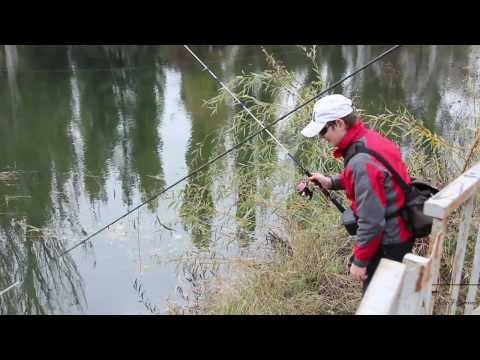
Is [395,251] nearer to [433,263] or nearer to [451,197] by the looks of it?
[451,197]

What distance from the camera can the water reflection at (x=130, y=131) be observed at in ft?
14.0

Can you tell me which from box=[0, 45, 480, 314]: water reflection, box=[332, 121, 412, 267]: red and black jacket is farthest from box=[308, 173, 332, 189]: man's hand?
box=[0, 45, 480, 314]: water reflection

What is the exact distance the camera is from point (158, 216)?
188 inches

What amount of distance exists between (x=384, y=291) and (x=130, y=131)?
244 inches

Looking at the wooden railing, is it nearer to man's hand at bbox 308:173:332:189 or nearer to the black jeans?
the black jeans

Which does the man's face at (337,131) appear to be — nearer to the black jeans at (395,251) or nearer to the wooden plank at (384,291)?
the black jeans at (395,251)

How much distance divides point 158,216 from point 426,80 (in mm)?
4940

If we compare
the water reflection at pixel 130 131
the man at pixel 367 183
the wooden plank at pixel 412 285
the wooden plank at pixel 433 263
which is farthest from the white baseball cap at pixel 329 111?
the water reflection at pixel 130 131

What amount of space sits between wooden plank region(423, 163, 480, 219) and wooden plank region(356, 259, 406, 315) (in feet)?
1.05

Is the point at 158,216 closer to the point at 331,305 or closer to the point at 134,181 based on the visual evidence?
the point at 134,181

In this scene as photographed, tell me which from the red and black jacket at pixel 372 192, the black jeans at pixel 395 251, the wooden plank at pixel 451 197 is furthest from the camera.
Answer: the black jeans at pixel 395 251

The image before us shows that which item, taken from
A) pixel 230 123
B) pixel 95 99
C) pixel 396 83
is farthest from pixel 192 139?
pixel 396 83

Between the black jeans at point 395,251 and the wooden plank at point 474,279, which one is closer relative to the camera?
the wooden plank at point 474,279

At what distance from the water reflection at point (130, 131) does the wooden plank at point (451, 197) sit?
101 inches
